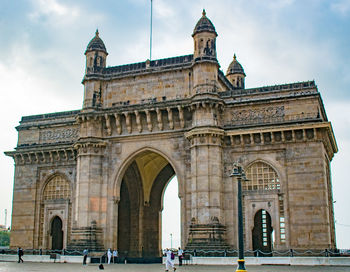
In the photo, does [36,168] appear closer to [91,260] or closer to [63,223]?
[63,223]

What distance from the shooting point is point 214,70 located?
109ft

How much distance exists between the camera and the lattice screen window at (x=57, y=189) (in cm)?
3741

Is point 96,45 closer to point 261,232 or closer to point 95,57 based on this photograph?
point 95,57

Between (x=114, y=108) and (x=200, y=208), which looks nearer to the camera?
(x=200, y=208)

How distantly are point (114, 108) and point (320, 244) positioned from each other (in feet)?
54.5

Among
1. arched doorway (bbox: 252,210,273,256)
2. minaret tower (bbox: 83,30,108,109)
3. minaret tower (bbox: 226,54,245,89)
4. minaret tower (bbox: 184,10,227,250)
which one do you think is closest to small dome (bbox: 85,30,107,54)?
minaret tower (bbox: 83,30,108,109)

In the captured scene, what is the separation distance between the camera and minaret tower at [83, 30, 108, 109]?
35.8m

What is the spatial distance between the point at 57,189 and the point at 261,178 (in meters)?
16.0

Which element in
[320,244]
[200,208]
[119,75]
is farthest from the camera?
[119,75]

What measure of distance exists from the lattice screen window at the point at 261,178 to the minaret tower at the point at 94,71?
12.2 meters

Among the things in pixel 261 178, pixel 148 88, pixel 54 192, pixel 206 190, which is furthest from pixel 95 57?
pixel 261 178

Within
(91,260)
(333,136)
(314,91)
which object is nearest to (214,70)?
(314,91)

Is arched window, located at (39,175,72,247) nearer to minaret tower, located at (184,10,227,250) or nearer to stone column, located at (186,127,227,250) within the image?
minaret tower, located at (184,10,227,250)

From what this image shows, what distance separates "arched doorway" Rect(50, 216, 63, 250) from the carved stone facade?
0.27 ft
